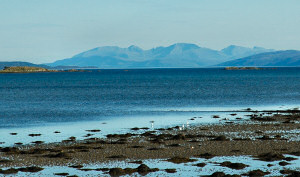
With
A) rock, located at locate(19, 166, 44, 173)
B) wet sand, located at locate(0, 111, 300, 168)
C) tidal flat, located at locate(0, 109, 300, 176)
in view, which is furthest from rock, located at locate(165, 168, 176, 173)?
rock, located at locate(19, 166, 44, 173)

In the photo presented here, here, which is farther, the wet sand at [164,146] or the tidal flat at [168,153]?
the wet sand at [164,146]

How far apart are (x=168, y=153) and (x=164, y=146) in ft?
8.96

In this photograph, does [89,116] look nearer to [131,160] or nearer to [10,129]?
[10,129]

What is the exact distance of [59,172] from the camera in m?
27.6

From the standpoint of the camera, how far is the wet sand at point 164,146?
3167cm

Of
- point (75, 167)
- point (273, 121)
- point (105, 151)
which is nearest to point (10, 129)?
point (105, 151)

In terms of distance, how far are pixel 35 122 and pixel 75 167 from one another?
25858mm

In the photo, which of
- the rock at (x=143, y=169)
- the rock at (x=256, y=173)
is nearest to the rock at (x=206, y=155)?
the rock at (x=256, y=173)

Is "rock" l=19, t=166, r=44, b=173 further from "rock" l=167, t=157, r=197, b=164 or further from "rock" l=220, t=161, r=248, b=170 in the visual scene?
"rock" l=220, t=161, r=248, b=170

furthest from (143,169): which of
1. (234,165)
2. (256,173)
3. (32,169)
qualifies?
(32,169)

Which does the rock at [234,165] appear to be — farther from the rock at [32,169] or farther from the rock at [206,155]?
the rock at [32,169]

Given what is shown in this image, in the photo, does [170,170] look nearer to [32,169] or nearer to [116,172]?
[116,172]

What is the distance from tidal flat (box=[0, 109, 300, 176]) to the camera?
27.7 metres

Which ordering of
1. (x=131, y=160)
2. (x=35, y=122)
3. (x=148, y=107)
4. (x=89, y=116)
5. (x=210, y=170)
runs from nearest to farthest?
(x=210, y=170)
(x=131, y=160)
(x=35, y=122)
(x=89, y=116)
(x=148, y=107)
